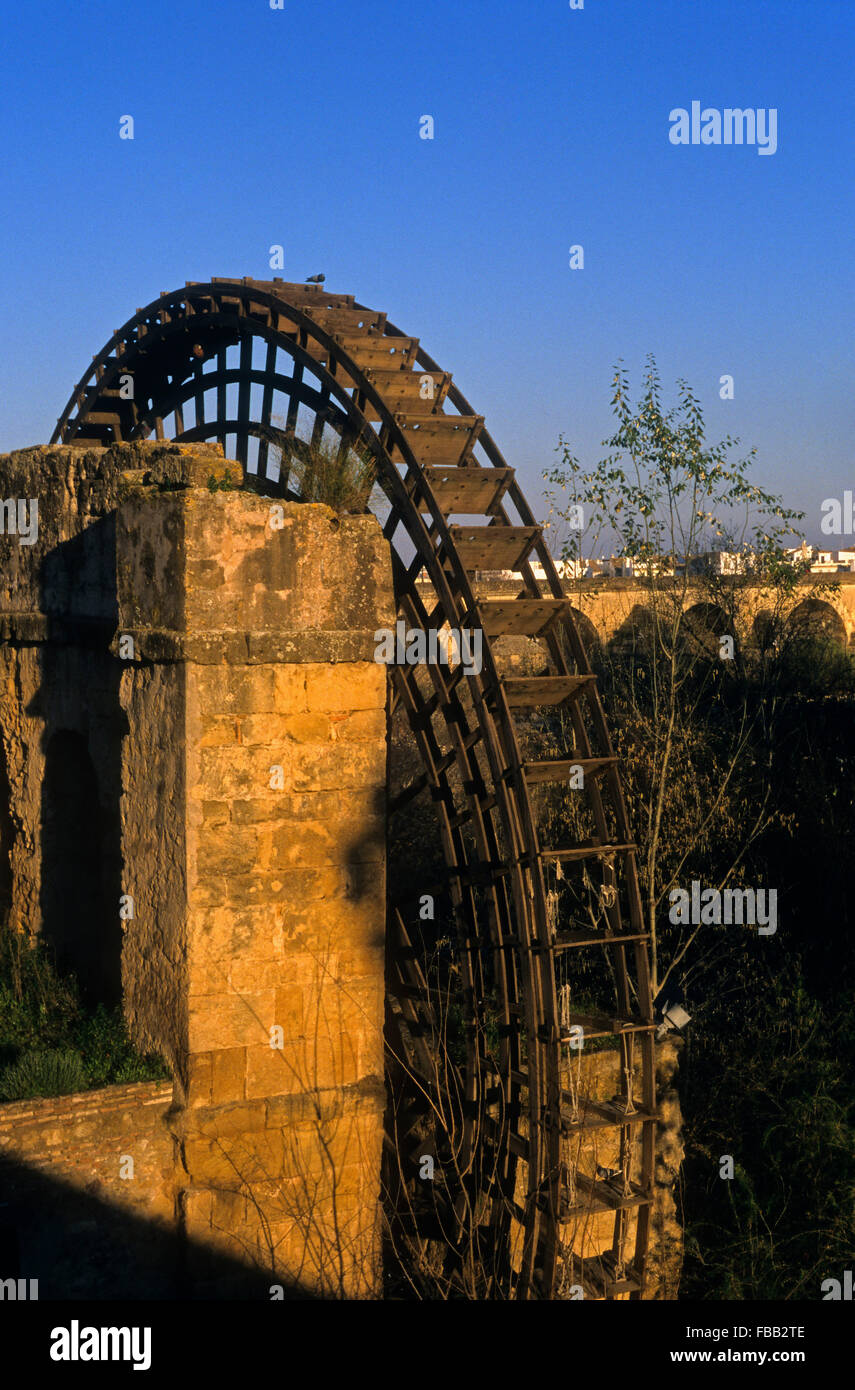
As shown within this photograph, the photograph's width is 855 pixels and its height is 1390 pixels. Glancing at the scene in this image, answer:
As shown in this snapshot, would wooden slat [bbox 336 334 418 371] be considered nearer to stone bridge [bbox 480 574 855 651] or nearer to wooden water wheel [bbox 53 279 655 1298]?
wooden water wheel [bbox 53 279 655 1298]

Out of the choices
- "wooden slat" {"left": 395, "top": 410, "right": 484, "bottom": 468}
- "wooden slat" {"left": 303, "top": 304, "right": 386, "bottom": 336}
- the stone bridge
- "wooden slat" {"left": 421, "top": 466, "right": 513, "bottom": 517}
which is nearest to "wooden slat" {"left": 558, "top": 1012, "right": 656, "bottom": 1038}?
"wooden slat" {"left": 421, "top": 466, "right": 513, "bottom": 517}

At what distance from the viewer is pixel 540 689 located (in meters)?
7.46

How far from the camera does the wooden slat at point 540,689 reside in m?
7.24

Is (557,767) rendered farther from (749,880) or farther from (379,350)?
(749,880)

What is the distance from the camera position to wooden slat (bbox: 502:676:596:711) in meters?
7.24

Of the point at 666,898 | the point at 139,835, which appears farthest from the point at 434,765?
the point at 666,898

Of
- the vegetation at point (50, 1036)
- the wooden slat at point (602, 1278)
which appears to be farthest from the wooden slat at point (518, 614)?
the wooden slat at point (602, 1278)

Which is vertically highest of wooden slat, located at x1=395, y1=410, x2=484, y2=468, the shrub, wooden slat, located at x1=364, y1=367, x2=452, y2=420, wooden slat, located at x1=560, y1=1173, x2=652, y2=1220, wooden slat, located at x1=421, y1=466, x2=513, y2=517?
wooden slat, located at x1=364, y1=367, x2=452, y2=420

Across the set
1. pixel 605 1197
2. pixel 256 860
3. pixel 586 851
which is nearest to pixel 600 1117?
pixel 605 1197

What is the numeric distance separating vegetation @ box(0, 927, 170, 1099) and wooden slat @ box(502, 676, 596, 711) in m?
3.01

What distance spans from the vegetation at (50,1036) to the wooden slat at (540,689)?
3011 mm

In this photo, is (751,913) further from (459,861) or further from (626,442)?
(459,861)

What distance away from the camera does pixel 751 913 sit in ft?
43.6

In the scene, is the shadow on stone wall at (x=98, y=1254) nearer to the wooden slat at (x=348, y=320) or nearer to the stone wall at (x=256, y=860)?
the stone wall at (x=256, y=860)
